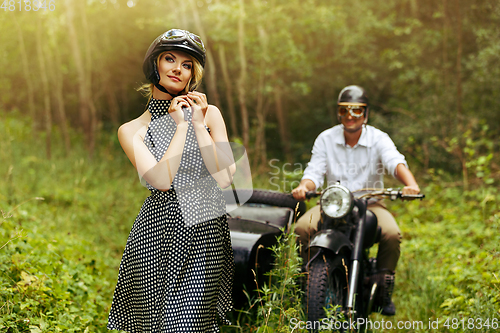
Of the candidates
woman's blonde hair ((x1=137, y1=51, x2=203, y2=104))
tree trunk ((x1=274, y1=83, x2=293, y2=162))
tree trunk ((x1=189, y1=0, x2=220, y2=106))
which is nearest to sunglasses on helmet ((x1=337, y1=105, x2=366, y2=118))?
woman's blonde hair ((x1=137, y1=51, x2=203, y2=104))

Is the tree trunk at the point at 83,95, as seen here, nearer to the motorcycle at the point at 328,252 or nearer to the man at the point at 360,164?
the man at the point at 360,164

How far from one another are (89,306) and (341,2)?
13.6 m

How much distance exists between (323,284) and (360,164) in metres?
1.39

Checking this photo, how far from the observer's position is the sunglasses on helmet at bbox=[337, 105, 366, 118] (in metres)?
3.67

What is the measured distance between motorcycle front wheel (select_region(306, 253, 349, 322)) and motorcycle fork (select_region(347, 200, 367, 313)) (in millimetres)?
65

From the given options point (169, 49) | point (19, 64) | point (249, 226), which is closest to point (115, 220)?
point (249, 226)

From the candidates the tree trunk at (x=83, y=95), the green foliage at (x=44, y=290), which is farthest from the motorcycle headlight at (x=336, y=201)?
the tree trunk at (x=83, y=95)

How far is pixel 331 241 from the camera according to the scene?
2920 mm

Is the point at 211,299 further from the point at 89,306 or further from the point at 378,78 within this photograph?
the point at 378,78

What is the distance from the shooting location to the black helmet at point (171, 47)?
219cm

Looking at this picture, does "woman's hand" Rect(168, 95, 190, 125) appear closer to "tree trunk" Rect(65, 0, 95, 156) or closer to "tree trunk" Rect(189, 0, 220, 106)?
"tree trunk" Rect(65, 0, 95, 156)

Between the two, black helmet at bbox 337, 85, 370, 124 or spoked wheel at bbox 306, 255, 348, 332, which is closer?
spoked wheel at bbox 306, 255, 348, 332

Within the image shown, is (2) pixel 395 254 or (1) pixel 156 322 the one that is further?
(2) pixel 395 254

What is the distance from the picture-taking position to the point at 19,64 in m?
20.1
